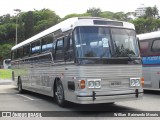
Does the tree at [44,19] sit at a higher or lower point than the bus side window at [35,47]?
higher

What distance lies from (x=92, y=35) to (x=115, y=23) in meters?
1.09

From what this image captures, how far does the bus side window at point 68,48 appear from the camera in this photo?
11836mm

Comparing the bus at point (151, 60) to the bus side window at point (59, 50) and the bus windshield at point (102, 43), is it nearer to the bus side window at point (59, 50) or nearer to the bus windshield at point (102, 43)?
the bus windshield at point (102, 43)

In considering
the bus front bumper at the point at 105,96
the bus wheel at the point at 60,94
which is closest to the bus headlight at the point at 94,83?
the bus front bumper at the point at 105,96

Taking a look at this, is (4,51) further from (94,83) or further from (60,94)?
(94,83)

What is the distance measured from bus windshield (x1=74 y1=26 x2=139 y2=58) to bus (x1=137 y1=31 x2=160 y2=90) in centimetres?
542

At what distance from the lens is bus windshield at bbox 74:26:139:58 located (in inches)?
448

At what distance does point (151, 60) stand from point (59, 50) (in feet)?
20.2

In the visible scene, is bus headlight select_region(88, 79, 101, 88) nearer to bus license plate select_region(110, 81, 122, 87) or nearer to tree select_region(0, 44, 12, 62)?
bus license plate select_region(110, 81, 122, 87)

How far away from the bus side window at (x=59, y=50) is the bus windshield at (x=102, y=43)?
1.34 m

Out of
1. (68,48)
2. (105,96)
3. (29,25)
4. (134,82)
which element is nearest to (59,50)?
(68,48)

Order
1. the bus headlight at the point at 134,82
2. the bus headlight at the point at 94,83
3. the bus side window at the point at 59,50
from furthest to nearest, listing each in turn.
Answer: the bus side window at the point at 59,50 → the bus headlight at the point at 134,82 → the bus headlight at the point at 94,83

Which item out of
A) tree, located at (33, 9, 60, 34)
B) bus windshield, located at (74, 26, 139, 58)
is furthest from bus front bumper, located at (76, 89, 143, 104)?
tree, located at (33, 9, 60, 34)

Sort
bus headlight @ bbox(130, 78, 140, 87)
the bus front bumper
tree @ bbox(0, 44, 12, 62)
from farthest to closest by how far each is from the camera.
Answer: tree @ bbox(0, 44, 12, 62) < bus headlight @ bbox(130, 78, 140, 87) < the bus front bumper
